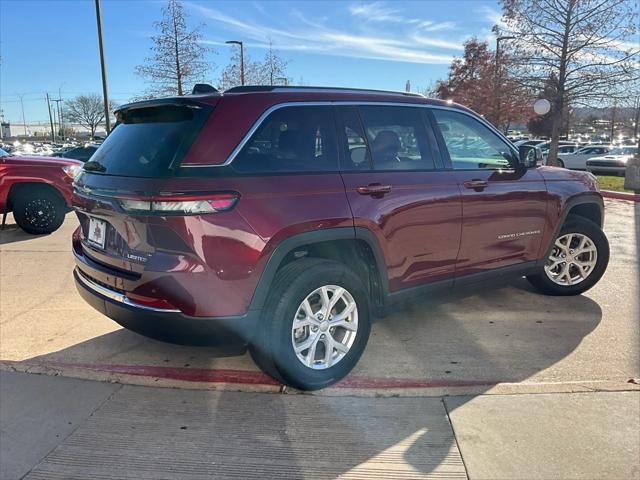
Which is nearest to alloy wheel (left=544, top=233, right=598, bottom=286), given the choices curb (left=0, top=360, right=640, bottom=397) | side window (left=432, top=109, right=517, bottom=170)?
side window (left=432, top=109, right=517, bottom=170)

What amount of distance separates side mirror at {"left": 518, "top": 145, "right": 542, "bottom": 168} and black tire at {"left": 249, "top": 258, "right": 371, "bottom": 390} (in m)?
2.05

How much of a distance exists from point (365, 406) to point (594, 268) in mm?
3156

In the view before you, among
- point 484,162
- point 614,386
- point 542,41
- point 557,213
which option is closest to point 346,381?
point 614,386

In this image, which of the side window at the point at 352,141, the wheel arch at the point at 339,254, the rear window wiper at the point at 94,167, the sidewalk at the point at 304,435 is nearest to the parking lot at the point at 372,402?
the sidewalk at the point at 304,435

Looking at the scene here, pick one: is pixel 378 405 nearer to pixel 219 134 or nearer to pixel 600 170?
pixel 219 134

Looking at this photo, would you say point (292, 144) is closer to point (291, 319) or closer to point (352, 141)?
point (352, 141)

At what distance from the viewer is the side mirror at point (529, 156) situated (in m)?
4.39

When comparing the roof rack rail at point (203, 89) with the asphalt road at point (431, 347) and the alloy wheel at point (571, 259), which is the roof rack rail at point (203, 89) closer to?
the asphalt road at point (431, 347)

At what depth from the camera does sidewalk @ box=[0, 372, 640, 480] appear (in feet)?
8.30

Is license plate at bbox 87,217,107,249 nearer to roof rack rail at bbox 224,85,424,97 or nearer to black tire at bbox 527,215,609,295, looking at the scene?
roof rack rail at bbox 224,85,424,97

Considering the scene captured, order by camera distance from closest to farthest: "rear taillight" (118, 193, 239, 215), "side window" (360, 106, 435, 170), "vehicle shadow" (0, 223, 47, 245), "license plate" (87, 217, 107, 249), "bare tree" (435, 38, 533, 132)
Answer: "rear taillight" (118, 193, 239, 215)
"license plate" (87, 217, 107, 249)
"side window" (360, 106, 435, 170)
"vehicle shadow" (0, 223, 47, 245)
"bare tree" (435, 38, 533, 132)

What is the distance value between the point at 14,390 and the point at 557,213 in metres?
4.50

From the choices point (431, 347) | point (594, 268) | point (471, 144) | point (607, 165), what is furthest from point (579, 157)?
point (431, 347)

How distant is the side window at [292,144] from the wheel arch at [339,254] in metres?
0.43
